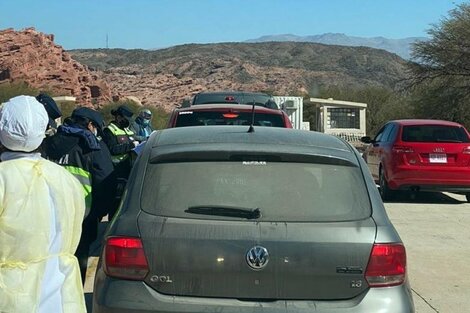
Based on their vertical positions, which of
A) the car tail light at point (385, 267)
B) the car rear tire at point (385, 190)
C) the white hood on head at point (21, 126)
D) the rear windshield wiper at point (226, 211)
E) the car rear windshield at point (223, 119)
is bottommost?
the car rear tire at point (385, 190)

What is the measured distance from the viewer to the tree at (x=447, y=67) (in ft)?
111

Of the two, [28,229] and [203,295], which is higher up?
[28,229]

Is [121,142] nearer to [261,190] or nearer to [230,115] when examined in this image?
[230,115]

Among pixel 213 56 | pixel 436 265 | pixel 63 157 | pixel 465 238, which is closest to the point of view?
pixel 63 157

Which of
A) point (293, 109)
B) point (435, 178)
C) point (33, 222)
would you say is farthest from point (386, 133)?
point (293, 109)

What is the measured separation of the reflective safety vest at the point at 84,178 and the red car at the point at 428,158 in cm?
849

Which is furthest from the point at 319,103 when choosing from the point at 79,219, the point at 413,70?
the point at 79,219

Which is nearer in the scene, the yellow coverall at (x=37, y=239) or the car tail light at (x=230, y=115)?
the yellow coverall at (x=37, y=239)

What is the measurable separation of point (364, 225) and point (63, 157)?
2.97m

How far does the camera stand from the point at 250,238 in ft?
12.4

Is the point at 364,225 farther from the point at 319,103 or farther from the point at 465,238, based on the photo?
the point at 319,103

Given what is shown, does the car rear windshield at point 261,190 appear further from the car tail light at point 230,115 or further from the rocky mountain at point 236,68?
the rocky mountain at point 236,68

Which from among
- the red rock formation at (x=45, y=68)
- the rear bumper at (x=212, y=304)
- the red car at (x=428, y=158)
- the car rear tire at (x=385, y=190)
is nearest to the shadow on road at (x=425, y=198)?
the car rear tire at (x=385, y=190)

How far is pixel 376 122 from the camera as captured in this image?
4791cm
